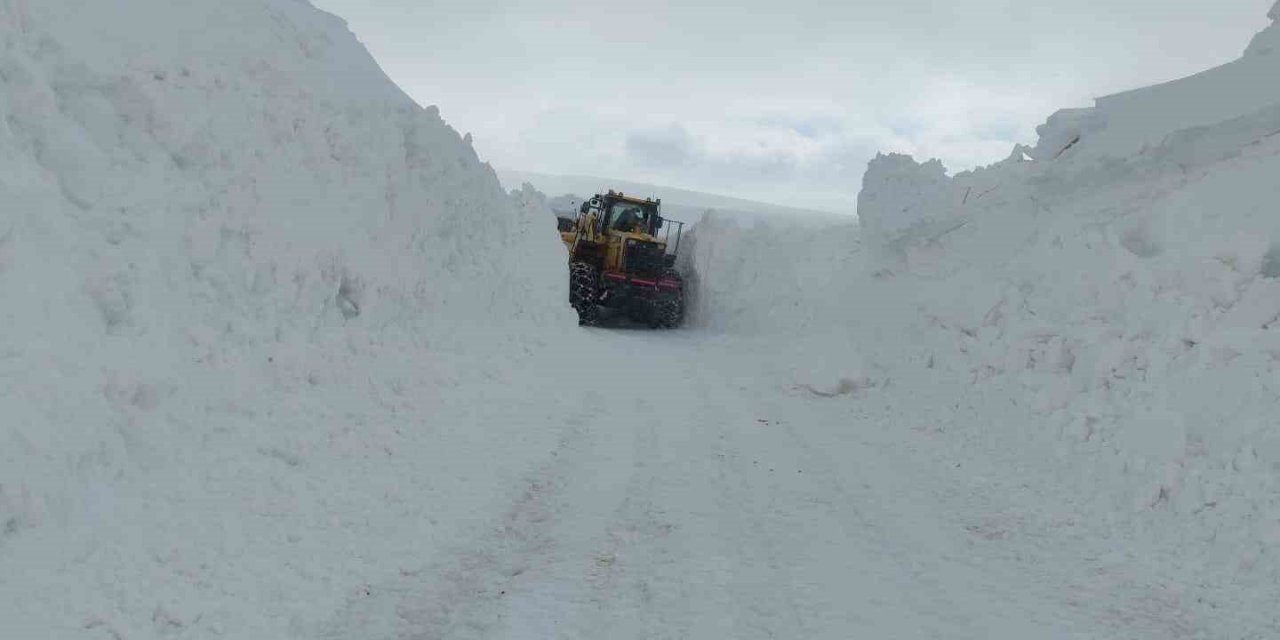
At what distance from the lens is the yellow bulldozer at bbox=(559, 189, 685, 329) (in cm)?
1772

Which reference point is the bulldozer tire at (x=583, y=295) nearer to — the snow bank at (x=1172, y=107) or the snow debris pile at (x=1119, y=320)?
the snow debris pile at (x=1119, y=320)

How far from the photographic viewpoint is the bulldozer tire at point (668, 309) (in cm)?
1836

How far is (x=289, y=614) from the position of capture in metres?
4.14

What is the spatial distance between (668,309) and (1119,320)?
11155mm

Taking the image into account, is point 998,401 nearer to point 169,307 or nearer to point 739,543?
point 739,543

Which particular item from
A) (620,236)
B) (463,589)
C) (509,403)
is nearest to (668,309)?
(620,236)

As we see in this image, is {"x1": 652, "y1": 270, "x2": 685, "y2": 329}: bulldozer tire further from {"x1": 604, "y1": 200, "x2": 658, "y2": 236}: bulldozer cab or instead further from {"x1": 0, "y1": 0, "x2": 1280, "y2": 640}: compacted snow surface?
{"x1": 0, "y1": 0, "x2": 1280, "y2": 640}: compacted snow surface

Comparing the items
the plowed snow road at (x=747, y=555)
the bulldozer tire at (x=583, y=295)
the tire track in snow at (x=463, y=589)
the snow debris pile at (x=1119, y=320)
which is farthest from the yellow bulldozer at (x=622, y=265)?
the tire track in snow at (x=463, y=589)

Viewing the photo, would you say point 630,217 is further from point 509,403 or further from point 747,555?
point 747,555

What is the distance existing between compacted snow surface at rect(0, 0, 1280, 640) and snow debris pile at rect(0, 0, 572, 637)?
0.03m

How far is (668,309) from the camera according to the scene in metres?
18.5

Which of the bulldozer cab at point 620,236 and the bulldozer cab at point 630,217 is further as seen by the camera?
the bulldozer cab at point 630,217

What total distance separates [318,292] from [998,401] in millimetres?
6658

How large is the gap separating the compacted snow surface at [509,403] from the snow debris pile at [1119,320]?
1.4 inches
